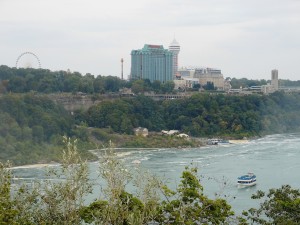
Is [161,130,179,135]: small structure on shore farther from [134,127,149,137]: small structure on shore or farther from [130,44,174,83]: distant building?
[130,44,174,83]: distant building

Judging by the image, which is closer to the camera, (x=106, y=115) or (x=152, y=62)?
(x=106, y=115)

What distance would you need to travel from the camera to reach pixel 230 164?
1855 centimetres

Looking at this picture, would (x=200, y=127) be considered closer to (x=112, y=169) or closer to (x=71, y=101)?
(x=71, y=101)

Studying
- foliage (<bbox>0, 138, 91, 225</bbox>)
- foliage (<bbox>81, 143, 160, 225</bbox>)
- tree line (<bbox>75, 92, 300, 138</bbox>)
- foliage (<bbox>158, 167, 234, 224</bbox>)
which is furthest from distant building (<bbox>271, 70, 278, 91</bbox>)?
foliage (<bbox>0, 138, 91, 225</bbox>)

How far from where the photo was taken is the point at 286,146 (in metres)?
23.5

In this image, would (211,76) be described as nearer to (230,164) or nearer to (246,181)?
(230,164)

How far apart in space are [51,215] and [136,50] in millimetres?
41636

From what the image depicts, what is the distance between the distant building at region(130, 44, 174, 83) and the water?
836 inches

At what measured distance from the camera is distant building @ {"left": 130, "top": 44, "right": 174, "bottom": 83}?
46312 millimetres

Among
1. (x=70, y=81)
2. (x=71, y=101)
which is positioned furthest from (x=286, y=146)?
(x=70, y=81)

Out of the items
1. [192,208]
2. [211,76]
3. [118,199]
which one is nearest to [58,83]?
[211,76]

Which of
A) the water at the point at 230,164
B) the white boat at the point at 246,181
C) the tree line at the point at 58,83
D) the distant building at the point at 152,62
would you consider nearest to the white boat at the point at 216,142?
the water at the point at 230,164

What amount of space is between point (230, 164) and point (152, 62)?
28.5m

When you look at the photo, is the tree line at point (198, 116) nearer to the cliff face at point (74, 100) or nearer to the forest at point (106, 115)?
the forest at point (106, 115)
